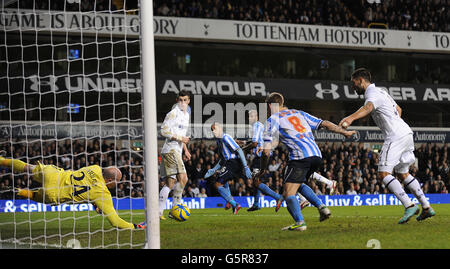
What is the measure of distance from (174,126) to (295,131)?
273 centimetres

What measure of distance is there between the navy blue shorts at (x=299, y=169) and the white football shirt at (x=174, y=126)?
2.70m

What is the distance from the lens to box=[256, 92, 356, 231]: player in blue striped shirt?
26.2 ft

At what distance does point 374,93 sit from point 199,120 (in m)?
18.1

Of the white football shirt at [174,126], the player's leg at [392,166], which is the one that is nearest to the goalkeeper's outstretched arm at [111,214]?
the white football shirt at [174,126]

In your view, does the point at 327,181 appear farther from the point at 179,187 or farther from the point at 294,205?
the point at 294,205

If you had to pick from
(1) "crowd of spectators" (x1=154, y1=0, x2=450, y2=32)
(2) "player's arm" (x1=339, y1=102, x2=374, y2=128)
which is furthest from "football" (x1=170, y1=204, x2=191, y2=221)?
(1) "crowd of spectators" (x1=154, y1=0, x2=450, y2=32)

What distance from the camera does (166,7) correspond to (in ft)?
86.4

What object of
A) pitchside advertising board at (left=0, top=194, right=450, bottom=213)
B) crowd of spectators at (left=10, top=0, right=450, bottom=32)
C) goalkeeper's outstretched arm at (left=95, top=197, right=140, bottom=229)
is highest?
crowd of spectators at (left=10, top=0, right=450, bottom=32)

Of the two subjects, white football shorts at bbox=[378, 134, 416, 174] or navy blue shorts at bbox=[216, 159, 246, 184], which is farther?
navy blue shorts at bbox=[216, 159, 246, 184]

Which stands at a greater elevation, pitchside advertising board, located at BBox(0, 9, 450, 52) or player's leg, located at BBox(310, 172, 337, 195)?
pitchside advertising board, located at BBox(0, 9, 450, 52)

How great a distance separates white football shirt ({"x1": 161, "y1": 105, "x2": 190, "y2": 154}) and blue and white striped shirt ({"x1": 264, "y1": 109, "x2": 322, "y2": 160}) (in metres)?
2.24

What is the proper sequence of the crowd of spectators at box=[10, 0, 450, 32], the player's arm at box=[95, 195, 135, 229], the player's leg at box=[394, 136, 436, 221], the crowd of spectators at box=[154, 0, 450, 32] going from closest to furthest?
the player's arm at box=[95, 195, 135, 229] < the player's leg at box=[394, 136, 436, 221] < the crowd of spectators at box=[10, 0, 450, 32] < the crowd of spectators at box=[154, 0, 450, 32]

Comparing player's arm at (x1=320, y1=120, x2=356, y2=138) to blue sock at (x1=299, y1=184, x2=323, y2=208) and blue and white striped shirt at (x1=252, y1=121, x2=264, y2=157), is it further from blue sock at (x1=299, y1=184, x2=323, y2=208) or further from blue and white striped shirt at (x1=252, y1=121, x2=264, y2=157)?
blue and white striped shirt at (x1=252, y1=121, x2=264, y2=157)

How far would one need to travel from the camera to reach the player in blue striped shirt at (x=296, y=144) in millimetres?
7980
